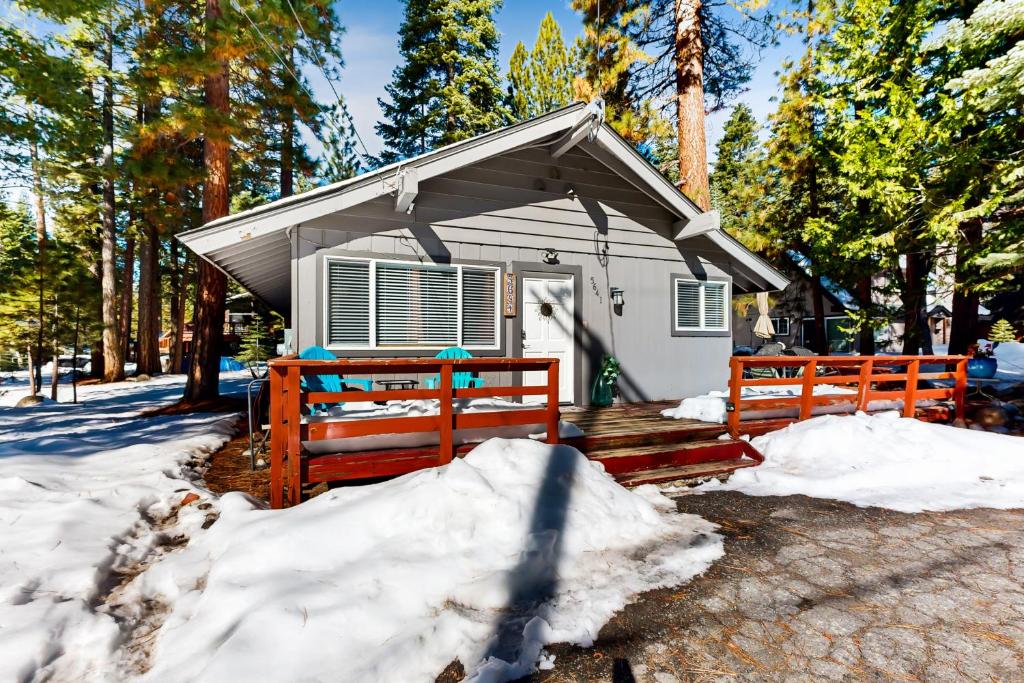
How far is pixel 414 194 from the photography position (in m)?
5.46

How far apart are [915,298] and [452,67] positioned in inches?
734

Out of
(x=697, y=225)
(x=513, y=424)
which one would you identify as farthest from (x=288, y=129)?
(x=513, y=424)

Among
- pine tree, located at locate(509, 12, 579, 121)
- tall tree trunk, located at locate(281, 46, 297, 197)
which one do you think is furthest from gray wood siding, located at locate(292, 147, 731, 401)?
pine tree, located at locate(509, 12, 579, 121)

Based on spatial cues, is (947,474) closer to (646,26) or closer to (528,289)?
(528,289)

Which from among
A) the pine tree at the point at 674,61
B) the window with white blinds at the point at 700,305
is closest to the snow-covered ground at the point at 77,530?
A: the window with white blinds at the point at 700,305

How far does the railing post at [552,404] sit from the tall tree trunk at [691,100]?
784cm

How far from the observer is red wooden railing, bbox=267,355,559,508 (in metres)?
3.41

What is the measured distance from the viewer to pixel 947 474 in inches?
177

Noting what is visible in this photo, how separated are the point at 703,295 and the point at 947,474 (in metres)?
4.44

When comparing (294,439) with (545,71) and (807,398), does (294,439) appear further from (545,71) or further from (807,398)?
(545,71)

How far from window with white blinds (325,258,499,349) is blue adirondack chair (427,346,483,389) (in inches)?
6.5

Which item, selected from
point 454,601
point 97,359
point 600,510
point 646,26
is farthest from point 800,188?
point 97,359

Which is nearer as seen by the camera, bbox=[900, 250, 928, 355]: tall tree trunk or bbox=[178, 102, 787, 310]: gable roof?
bbox=[178, 102, 787, 310]: gable roof

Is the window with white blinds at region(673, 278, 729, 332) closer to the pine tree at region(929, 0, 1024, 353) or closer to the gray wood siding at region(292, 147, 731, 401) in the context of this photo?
the gray wood siding at region(292, 147, 731, 401)
